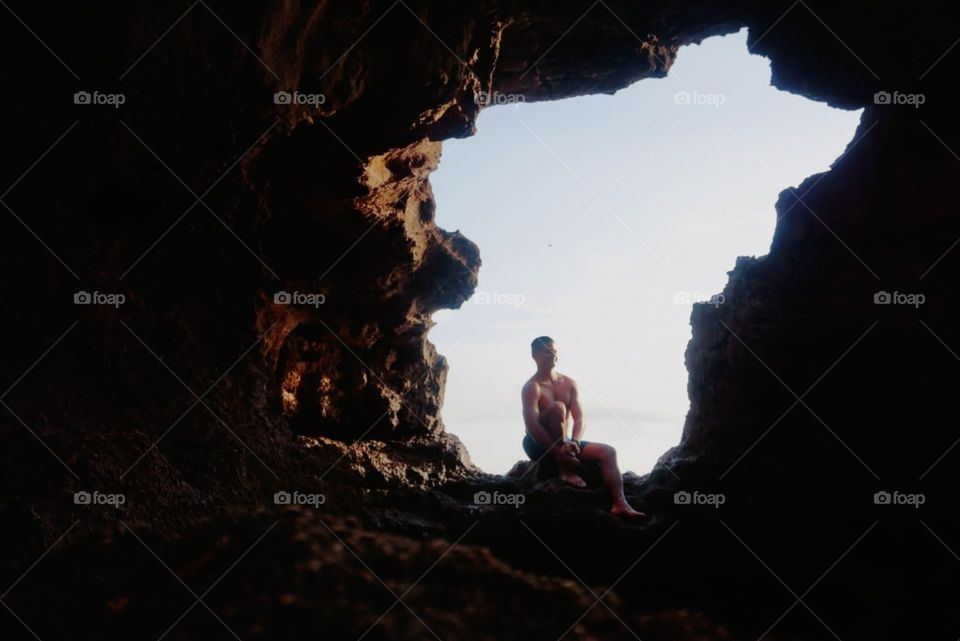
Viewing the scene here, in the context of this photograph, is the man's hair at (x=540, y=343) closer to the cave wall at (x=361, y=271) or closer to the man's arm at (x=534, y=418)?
the man's arm at (x=534, y=418)

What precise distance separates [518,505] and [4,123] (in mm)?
5324

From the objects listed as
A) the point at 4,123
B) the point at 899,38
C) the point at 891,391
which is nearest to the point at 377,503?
the point at 4,123

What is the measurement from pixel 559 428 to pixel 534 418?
0.28 meters

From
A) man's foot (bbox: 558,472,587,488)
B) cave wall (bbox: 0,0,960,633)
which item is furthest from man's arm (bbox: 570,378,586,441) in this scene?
cave wall (bbox: 0,0,960,633)

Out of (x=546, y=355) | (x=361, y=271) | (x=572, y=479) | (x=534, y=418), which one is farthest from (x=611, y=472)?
(x=361, y=271)

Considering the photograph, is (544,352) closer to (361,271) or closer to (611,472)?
(611,472)

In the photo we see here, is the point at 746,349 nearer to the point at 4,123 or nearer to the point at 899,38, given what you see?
the point at 899,38

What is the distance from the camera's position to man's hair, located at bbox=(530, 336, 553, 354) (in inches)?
307

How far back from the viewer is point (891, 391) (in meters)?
6.73

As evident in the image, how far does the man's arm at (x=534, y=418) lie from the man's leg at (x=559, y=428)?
7 centimetres

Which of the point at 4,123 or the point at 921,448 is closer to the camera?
the point at 4,123

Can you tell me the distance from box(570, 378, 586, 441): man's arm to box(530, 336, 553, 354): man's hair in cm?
55

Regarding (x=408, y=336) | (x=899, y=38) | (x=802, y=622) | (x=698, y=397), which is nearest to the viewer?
(x=802, y=622)

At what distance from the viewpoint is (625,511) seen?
661 cm
